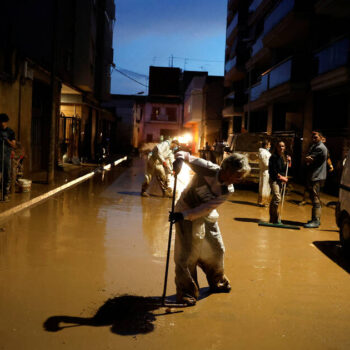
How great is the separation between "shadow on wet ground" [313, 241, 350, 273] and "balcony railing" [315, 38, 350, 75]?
10.5 metres

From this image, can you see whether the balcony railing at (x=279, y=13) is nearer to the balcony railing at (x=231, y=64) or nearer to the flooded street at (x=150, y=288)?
the balcony railing at (x=231, y=64)

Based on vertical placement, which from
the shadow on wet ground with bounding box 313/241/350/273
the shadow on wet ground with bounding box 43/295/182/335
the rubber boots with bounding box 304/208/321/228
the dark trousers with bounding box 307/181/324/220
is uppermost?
the dark trousers with bounding box 307/181/324/220

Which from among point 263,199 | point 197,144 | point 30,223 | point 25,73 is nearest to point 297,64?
point 263,199

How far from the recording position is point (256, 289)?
5348 mm

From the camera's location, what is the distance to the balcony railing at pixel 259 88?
2716cm

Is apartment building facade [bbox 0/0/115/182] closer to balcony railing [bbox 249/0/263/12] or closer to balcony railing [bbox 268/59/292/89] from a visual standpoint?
balcony railing [bbox 268/59/292/89]

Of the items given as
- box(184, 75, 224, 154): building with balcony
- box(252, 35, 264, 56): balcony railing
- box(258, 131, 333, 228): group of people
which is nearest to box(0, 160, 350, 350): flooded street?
box(258, 131, 333, 228): group of people

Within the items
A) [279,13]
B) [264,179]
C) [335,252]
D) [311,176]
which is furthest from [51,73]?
[279,13]

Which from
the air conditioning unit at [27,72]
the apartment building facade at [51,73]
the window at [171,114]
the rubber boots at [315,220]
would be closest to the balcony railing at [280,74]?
the apartment building facade at [51,73]

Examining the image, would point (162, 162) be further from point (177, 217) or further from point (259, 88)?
point (259, 88)

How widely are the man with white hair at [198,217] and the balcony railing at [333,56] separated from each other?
45.1ft

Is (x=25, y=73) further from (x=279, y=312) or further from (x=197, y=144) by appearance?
(x=197, y=144)

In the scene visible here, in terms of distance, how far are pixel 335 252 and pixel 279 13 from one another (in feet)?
62.0

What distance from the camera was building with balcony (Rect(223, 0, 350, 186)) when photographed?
712 inches
